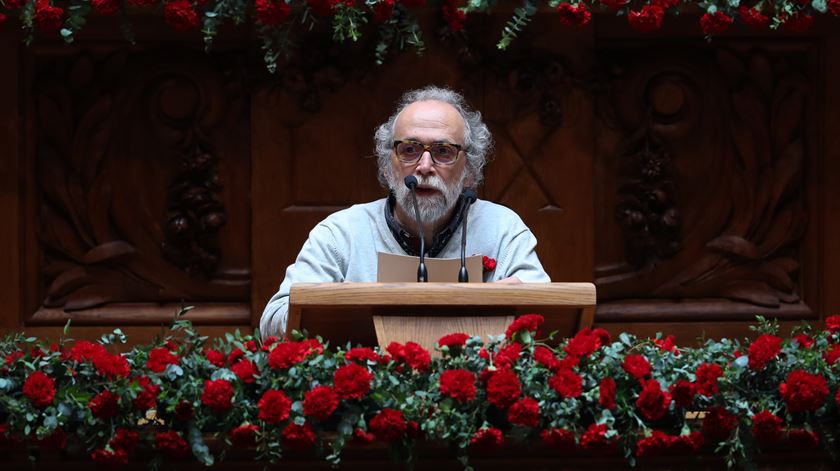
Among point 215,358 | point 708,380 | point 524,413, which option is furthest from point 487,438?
point 215,358

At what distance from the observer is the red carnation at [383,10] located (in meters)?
4.38

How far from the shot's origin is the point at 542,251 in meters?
4.89

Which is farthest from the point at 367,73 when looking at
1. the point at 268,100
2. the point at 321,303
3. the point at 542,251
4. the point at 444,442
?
the point at 444,442

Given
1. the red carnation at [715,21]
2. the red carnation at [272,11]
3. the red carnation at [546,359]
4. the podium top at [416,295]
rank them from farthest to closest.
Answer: the red carnation at [715,21], the red carnation at [272,11], the podium top at [416,295], the red carnation at [546,359]

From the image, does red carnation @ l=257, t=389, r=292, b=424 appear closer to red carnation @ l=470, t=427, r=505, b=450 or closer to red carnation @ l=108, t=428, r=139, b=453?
red carnation @ l=108, t=428, r=139, b=453

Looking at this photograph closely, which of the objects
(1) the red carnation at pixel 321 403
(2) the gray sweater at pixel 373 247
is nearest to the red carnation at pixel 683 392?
(1) the red carnation at pixel 321 403

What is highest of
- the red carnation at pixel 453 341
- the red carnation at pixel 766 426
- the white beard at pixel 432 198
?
the white beard at pixel 432 198

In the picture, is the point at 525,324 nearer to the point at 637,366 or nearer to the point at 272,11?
the point at 637,366

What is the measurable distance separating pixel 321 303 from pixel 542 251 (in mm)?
2332

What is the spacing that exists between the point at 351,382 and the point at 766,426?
0.77 m

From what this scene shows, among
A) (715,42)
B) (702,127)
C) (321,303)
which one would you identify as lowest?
(321,303)

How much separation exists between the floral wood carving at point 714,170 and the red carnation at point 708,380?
2507mm

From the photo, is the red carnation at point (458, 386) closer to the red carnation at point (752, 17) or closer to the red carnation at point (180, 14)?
the red carnation at point (180, 14)

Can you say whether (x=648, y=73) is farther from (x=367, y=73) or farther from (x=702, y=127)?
(x=367, y=73)
